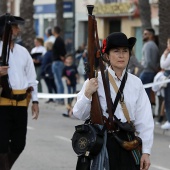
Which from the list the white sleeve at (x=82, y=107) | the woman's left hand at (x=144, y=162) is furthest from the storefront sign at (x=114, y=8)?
the woman's left hand at (x=144, y=162)

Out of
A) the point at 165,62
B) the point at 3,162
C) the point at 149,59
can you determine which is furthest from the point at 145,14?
the point at 3,162

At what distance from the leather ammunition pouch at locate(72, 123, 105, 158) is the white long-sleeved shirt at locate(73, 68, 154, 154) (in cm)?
15

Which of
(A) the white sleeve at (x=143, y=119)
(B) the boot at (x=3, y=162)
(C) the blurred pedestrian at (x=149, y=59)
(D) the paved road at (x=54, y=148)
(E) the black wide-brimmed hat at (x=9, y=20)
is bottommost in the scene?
(D) the paved road at (x=54, y=148)

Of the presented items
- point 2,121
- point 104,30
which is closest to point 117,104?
point 2,121

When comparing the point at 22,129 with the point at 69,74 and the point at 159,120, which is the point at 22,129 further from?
the point at 69,74

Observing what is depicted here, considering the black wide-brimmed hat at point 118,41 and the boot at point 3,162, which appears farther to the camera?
the boot at point 3,162

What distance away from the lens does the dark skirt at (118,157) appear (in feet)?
20.4

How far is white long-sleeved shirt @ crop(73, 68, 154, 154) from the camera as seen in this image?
20.6 feet

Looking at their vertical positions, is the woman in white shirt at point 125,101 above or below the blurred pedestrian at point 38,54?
above

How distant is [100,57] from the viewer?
20.6 ft

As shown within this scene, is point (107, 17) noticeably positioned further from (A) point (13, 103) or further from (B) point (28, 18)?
(A) point (13, 103)

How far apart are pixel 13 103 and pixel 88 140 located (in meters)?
2.32

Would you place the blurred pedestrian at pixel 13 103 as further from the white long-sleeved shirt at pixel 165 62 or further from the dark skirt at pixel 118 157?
the white long-sleeved shirt at pixel 165 62

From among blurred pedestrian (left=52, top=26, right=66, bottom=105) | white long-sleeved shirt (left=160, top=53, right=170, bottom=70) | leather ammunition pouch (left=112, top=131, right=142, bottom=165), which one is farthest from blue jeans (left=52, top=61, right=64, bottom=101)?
leather ammunition pouch (left=112, top=131, right=142, bottom=165)
